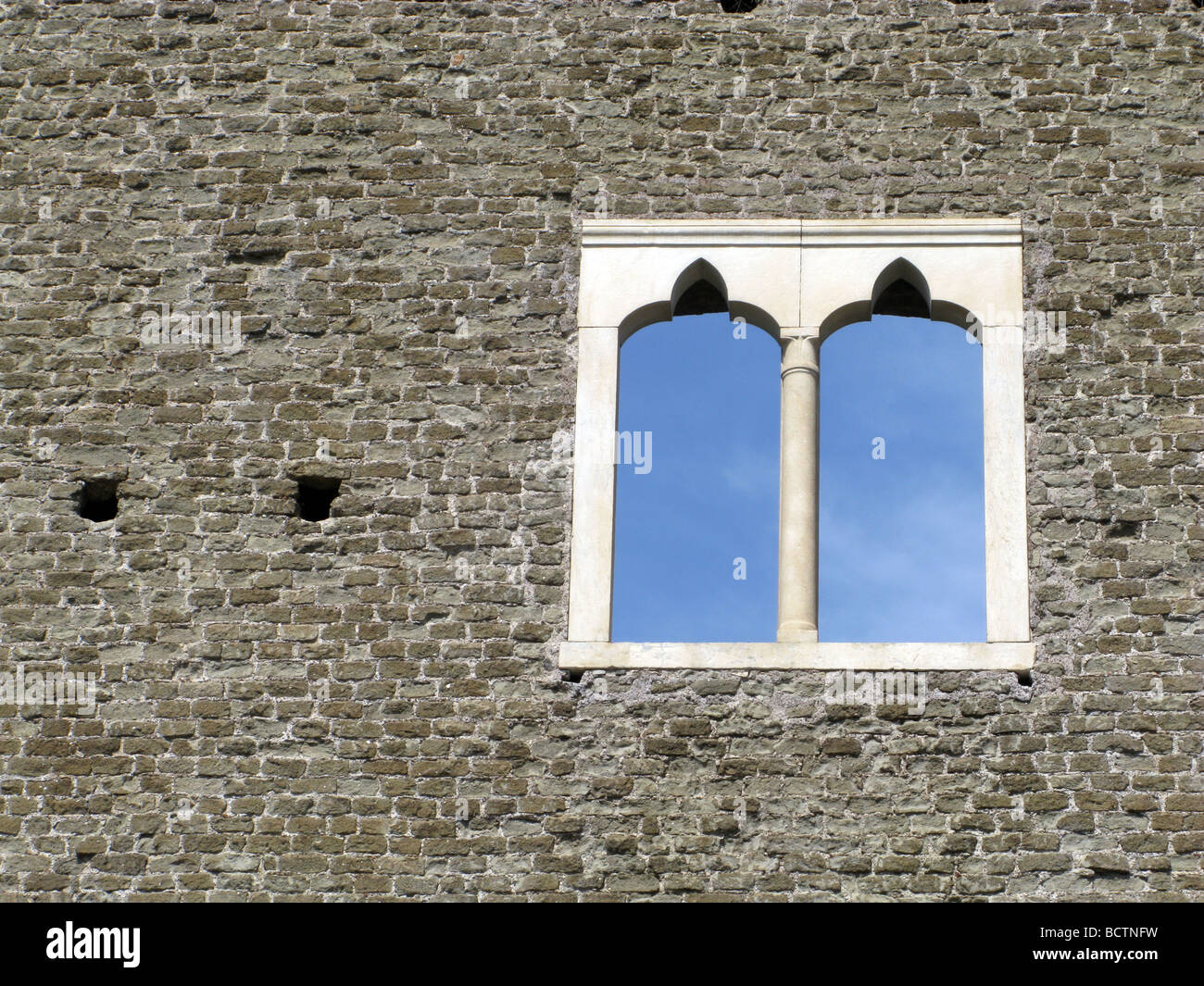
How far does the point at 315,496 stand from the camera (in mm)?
9531

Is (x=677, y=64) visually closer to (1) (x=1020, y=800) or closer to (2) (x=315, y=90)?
(2) (x=315, y=90)

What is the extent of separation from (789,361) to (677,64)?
192 centimetres

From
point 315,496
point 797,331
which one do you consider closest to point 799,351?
point 797,331

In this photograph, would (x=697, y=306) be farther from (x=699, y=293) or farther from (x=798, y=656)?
(x=798, y=656)

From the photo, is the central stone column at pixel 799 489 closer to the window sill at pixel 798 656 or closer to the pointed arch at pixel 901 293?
the window sill at pixel 798 656

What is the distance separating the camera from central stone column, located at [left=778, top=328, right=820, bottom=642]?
9.09 metres

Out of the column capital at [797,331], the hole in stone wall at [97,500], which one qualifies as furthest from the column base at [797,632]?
the hole in stone wall at [97,500]

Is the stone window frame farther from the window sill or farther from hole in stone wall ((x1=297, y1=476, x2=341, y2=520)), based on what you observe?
hole in stone wall ((x1=297, y1=476, x2=341, y2=520))

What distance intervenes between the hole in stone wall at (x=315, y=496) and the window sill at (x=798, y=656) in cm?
148

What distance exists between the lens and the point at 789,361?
9.55 meters

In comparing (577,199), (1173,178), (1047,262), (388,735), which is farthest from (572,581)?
(1173,178)

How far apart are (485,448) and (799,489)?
1.62 meters

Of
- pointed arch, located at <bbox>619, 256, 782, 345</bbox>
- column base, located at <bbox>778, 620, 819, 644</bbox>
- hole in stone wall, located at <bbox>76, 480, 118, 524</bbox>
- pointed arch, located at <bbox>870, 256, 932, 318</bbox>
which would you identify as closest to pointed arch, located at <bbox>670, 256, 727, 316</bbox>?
pointed arch, located at <bbox>619, 256, 782, 345</bbox>

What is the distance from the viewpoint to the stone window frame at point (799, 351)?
8977 millimetres
